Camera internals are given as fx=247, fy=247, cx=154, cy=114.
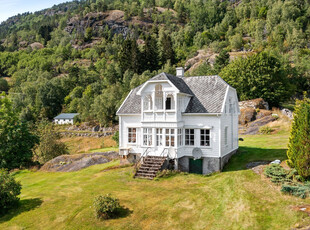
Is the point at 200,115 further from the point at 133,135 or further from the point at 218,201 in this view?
the point at 218,201

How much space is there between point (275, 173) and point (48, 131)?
97.1 ft

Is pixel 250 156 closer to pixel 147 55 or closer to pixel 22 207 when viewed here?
pixel 22 207

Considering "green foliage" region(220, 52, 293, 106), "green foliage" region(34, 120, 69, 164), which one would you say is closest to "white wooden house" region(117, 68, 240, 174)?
"green foliage" region(34, 120, 69, 164)

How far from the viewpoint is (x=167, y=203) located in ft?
52.9

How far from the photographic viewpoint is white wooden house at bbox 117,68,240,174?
22.2m

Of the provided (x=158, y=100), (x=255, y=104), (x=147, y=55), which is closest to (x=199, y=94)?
(x=158, y=100)

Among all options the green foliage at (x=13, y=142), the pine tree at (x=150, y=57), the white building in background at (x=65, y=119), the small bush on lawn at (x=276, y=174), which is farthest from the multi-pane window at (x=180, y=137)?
the pine tree at (x=150, y=57)

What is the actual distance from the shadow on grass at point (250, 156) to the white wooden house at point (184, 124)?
33.1 inches

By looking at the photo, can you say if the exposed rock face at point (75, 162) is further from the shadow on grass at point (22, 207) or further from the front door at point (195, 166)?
the front door at point (195, 166)

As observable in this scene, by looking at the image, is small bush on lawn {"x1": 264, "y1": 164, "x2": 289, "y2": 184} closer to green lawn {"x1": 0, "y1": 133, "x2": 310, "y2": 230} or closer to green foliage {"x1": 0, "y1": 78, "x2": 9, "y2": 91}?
green lawn {"x1": 0, "y1": 133, "x2": 310, "y2": 230}

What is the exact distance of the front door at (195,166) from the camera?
23000mm

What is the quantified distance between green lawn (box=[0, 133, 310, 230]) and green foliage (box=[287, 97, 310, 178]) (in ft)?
6.97

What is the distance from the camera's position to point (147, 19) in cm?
18162

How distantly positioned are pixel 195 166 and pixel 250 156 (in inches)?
245
